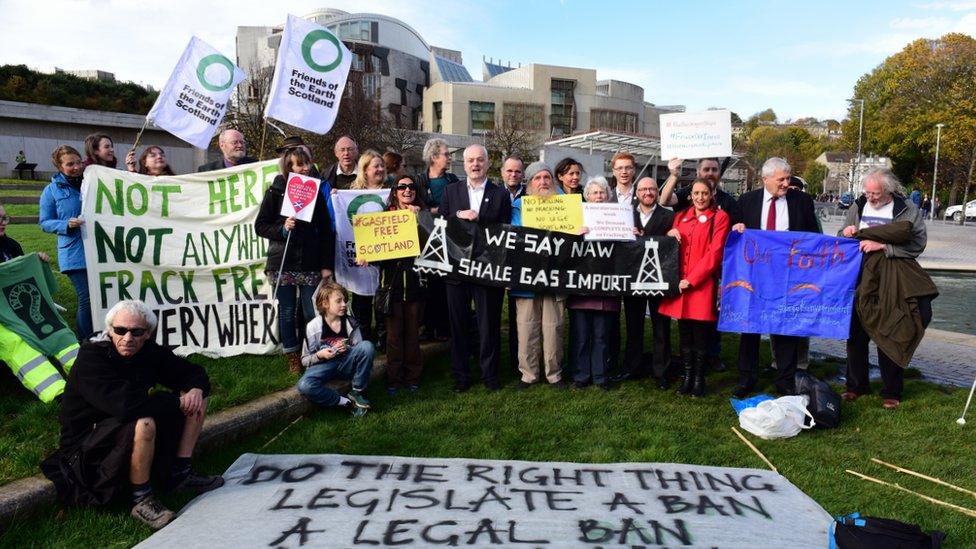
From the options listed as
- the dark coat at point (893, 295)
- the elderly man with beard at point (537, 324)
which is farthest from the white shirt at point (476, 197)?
the dark coat at point (893, 295)

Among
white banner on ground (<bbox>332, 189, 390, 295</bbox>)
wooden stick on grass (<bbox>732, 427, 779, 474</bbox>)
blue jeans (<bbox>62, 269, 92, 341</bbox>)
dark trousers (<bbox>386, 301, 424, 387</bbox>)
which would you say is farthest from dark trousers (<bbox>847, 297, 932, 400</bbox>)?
blue jeans (<bbox>62, 269, 92, 341</bbox>)

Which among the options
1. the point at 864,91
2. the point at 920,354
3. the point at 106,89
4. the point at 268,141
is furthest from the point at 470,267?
the point at 864,91

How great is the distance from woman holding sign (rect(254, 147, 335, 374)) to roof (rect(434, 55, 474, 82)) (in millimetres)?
83721

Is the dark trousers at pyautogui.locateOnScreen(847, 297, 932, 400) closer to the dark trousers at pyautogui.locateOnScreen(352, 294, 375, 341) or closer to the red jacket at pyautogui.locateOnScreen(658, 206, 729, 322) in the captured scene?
the red jacket at pyautogui.locateOnScreen(658, 206, 729, 322)

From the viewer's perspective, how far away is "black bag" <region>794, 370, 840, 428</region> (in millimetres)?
5254

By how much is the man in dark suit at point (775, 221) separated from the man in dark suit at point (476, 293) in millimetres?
2282

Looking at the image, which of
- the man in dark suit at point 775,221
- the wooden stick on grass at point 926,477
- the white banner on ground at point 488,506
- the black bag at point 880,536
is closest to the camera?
the black bag at point 880,536

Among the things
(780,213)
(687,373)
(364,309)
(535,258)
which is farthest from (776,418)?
(364,309)

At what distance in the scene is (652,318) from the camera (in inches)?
245

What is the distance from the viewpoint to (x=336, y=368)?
17.3ft

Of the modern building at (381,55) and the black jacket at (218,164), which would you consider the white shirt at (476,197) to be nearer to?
the black jacket at (218,164)

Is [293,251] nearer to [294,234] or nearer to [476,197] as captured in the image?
[294,234]

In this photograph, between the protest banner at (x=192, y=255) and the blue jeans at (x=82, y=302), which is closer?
the blue jeans at (x=82, y=302)

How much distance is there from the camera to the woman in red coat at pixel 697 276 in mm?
5816
